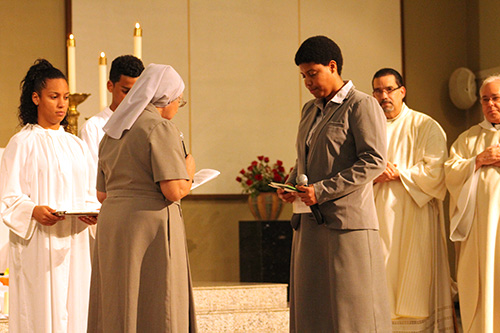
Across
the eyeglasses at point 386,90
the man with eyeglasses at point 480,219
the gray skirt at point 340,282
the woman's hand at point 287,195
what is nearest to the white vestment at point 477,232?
the man with eyeglasses at point 480,219

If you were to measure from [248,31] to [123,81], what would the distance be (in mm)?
3022

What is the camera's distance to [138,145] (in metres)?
2.86

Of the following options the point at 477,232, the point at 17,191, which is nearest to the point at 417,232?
the point at 477,232

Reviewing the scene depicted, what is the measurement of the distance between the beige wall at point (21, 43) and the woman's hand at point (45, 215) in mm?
3026

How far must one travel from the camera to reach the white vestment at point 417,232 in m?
4.67

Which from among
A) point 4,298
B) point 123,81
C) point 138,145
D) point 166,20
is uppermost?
point 166,20

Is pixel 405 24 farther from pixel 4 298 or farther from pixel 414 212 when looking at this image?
pixel 4 298

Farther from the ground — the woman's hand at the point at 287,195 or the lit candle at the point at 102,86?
the lit candle at the point at 102,86

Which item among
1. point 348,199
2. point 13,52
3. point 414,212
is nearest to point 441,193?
point 414,212

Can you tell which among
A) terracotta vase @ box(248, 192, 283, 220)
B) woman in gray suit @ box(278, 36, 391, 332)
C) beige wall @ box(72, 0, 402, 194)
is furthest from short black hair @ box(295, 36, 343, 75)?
beige wall @ box(72, 0, 402, 194)

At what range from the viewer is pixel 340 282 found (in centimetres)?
303

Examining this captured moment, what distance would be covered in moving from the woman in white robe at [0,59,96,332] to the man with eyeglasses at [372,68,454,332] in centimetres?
207

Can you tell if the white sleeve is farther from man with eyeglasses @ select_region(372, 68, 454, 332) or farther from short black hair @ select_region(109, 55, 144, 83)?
man with eyeglasses @ select_region(372, 68, 454, 332)

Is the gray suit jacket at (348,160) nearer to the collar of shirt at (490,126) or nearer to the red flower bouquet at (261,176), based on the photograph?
the collar of shirt at (490,126)
